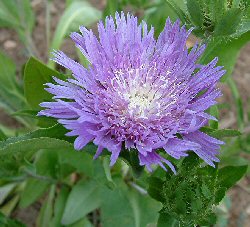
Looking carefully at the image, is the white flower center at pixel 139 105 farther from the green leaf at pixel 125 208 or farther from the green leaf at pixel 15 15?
the green leaf at pixel 15 15

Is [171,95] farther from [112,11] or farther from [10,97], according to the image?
[10,97]

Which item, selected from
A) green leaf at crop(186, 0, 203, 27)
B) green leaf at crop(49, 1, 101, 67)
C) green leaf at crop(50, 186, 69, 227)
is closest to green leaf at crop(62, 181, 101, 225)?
green leaf at crop(50, 186, 69, 227)

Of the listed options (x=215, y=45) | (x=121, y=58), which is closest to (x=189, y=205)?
(x=121, y=58)

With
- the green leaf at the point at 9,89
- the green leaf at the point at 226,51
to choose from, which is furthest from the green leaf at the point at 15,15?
the green leaf at the point at 226,51

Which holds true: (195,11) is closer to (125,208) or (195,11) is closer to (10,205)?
(125,208)

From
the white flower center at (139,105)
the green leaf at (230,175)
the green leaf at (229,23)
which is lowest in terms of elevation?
the green leaf at (230,175)

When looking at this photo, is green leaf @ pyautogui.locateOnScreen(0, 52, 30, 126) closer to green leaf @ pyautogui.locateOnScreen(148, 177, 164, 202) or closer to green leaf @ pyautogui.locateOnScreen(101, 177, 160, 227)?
green leaf @ pyautogui.locateOnScreen(101, 177, 160, 227)
